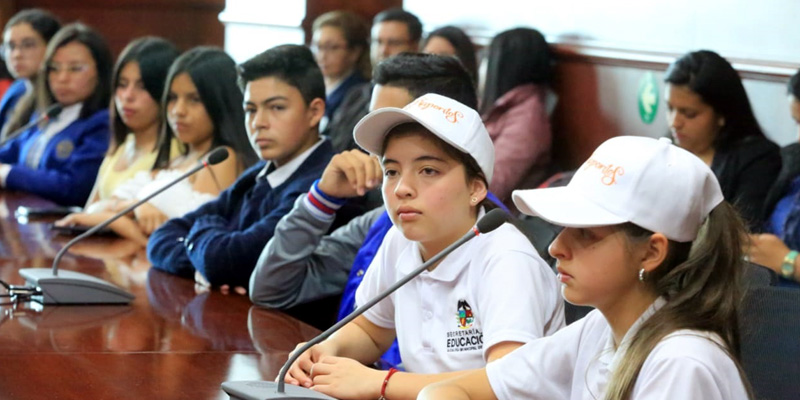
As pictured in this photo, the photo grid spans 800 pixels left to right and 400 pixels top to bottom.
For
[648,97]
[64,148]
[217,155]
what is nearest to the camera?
[217,155]

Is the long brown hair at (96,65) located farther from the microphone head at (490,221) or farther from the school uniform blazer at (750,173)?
the microphone head at (490,221)

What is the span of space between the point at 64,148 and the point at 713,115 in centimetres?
245

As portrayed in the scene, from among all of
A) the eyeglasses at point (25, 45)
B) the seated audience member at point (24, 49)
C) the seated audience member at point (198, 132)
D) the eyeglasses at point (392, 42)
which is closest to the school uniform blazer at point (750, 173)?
the seated audience member at point (198, 132)

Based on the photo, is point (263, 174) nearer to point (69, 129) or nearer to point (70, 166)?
point (70, 166)

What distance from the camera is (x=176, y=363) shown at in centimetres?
202

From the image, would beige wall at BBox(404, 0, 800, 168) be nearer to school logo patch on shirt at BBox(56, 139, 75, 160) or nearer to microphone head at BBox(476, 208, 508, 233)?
school logo patch on shirt at BBox(56, 139, 75, 160)

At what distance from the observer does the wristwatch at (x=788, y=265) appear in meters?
3.04

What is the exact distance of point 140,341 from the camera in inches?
86.0

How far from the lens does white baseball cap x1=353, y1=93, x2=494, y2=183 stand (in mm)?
1905

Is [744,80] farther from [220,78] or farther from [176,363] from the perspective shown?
[176,363]

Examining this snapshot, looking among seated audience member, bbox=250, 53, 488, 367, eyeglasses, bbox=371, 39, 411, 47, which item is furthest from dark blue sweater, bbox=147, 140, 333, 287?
eyeglasses, bbox=371, 39, 411, 47

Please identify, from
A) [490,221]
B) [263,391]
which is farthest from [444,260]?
[263,391]

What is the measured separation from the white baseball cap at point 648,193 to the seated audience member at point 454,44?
3473 millimetres

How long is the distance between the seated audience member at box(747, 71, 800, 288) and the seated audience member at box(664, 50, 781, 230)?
9 centimetres
